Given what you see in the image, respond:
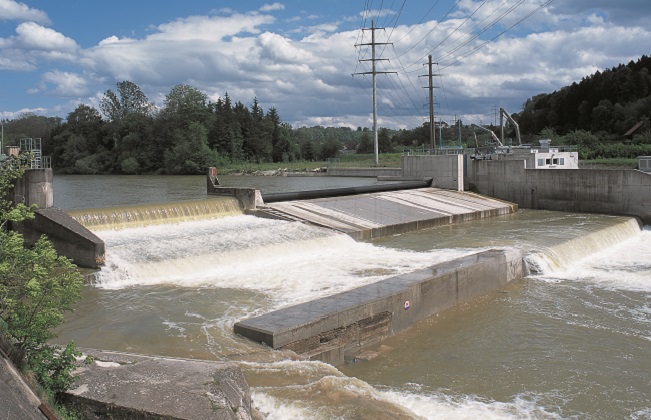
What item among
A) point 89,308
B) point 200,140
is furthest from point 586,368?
point 200,140

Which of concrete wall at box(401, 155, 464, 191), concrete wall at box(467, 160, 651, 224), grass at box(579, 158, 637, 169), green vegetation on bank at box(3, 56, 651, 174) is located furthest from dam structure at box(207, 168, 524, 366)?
green vegetation on bank at box(3, 56, 651, 174)

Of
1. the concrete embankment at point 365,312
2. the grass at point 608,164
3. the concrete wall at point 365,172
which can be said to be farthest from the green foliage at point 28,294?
the grass at point 608,164

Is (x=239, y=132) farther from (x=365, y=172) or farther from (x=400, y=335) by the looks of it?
(x=400, y=335)

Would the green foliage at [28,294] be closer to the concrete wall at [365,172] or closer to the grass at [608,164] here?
the concrete wall at [365,172]

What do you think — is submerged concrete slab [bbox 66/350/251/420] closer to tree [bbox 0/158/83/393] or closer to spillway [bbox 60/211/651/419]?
tree [bbox 0/158/83/393]

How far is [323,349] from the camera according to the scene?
8.79 m

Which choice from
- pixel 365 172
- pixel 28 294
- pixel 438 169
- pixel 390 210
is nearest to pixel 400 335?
pixel 28 294

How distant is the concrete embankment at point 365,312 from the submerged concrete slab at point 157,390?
2.53 metres

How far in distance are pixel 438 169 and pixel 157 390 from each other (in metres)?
28.5

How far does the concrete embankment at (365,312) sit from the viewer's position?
8617mm

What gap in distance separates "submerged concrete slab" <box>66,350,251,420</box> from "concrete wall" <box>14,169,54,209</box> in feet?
34.3

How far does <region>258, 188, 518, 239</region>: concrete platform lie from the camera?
2076 centimetres

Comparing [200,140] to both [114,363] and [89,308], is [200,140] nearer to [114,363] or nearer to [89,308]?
[89,308]

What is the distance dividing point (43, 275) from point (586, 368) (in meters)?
7.62
